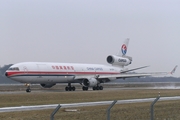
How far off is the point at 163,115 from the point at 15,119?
286 inches

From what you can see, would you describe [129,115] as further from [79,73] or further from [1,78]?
[1,78]

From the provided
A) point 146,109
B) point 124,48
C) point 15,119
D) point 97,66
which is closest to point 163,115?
point 146,109

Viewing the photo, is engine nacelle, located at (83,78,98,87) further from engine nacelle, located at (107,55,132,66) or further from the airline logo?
the airline logo

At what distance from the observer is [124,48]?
63.9 meters

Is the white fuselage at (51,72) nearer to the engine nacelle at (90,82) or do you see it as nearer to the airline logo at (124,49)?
the engine nacelle at (90,82)

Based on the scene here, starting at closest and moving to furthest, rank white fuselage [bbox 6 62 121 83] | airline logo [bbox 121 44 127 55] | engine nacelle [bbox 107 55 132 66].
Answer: white fuselage [bbox 6 62 121 83], engine nacelle [bbox 107 55 132 66], airline logo [bbox 121 44 127 55]

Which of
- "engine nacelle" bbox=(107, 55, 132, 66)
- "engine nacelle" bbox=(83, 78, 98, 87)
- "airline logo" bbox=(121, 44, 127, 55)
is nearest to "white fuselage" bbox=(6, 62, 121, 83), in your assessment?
"engine nacelle" bbox=(83, 78, 98, 87)

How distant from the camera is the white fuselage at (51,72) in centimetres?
4584

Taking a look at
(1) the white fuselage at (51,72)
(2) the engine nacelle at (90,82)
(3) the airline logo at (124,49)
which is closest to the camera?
(1) the white fuselage at (51,72)

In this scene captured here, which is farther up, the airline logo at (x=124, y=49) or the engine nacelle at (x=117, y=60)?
the airline logo at (x=124, y=49)

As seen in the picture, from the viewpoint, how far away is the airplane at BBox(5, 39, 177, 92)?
151 ft

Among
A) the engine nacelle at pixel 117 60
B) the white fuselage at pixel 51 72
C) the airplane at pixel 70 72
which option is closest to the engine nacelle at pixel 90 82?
the airplane at pixel 70 72

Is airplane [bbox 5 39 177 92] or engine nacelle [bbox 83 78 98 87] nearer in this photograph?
airplane [bbox 5 39 177 92]

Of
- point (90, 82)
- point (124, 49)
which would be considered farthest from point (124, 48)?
point (90, 82)
